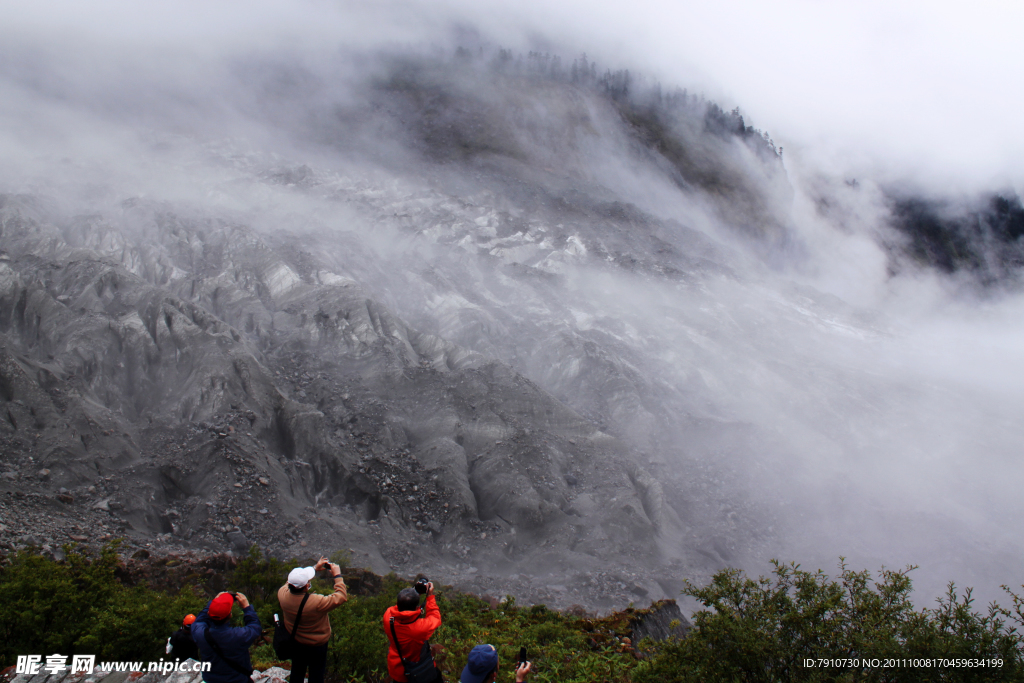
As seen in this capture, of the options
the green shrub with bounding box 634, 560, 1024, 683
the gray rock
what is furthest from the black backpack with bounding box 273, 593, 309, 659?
the gray rock

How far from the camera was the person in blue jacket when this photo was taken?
288 inches

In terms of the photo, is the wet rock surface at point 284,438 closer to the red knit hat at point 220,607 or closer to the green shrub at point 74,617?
the green shrub at point 74,617

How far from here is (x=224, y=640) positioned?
7.38 metres

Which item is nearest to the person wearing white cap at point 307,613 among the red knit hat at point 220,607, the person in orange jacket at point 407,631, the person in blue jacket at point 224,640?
the person in blue jacket at point 224,640

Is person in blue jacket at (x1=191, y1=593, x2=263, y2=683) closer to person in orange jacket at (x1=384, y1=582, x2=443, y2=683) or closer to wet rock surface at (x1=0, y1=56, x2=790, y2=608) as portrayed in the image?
person in orange jacket at (x1=384, y1=582, x2=443, y2=683)

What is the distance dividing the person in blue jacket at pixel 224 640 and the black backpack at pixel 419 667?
6.21 feet

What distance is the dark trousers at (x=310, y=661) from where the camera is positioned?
8.18 metres

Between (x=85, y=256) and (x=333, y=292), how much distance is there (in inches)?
696

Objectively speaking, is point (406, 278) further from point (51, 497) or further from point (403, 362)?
point (51, 497)

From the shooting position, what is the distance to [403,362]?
41.3 m

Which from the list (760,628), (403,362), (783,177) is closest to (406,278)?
(403,362)

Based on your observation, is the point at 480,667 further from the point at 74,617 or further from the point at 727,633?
the point at 74,617

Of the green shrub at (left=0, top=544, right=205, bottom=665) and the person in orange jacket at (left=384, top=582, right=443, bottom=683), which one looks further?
the green shrub at (left=0, top=544, right=205, bottom=665)

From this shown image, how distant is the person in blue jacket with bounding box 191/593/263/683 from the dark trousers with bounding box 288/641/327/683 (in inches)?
27.6
